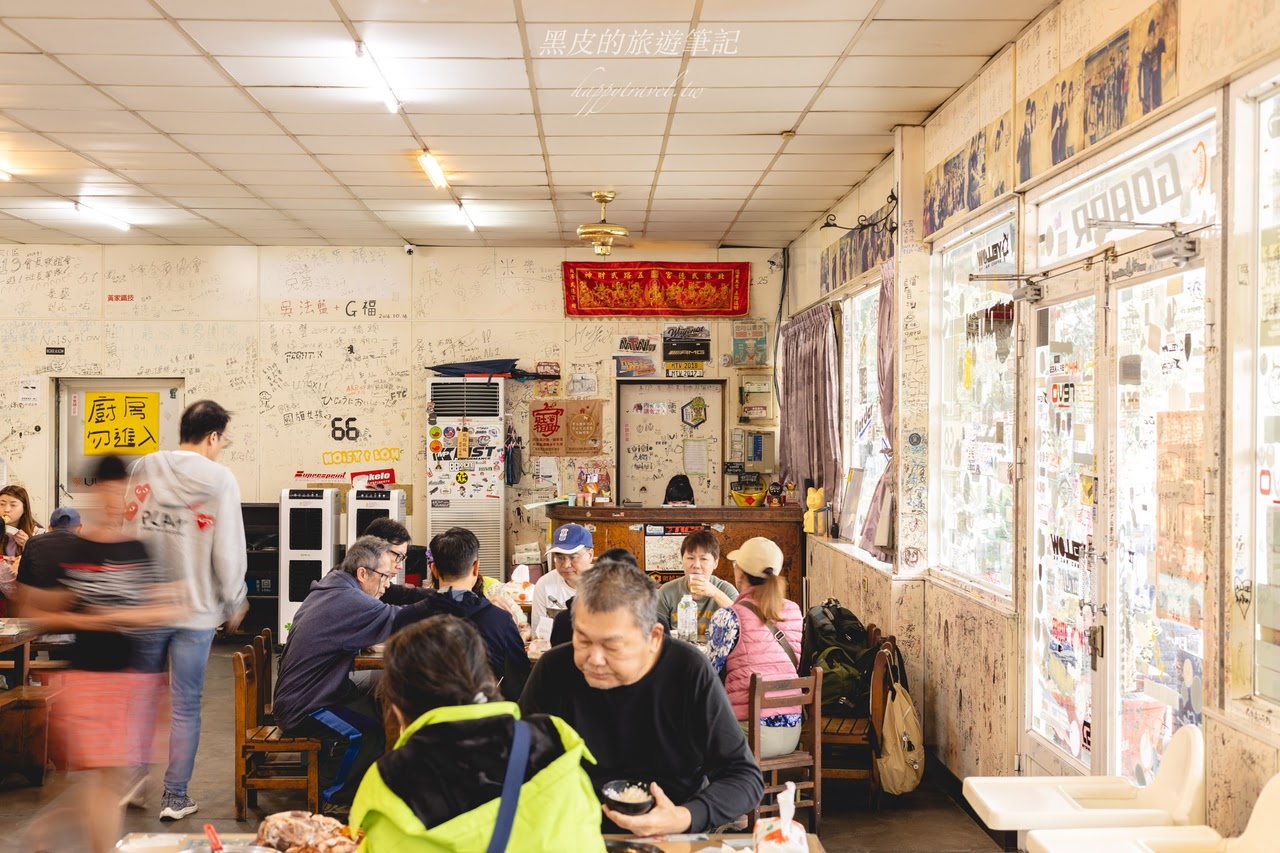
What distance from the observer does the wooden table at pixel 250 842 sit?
8.59 feet

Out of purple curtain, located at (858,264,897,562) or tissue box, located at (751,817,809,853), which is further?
purple curtain, located at (858,264,897,562)

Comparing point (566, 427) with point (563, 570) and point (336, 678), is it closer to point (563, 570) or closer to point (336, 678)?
point (563, 570)

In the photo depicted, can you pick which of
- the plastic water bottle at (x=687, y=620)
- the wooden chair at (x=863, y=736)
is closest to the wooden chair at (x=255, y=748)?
the plastic water bottle at (x=687, y=620)

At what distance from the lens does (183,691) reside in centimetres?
483

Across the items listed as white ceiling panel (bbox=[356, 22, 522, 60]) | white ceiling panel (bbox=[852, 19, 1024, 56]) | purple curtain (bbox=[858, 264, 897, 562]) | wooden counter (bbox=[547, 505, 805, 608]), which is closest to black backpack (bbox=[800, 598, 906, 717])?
purple curtain (bbox=[858, 264, 897, 562])

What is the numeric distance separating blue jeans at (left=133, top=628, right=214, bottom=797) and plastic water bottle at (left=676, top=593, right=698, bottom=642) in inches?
81.2

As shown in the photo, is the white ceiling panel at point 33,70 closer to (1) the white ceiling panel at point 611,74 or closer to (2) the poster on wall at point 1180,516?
(1) the white ceiling panel at point 611,74

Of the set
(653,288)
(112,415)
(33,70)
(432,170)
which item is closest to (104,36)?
(33,70)

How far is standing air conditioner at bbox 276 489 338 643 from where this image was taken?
9148mm

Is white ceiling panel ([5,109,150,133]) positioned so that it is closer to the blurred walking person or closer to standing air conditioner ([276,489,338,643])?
the blurred walking person

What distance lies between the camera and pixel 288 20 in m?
4.45

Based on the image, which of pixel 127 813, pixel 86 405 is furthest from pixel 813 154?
pixel 86 405

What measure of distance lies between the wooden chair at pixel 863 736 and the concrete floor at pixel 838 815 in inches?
6.6

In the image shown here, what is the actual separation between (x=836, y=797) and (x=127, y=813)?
11.1ft
